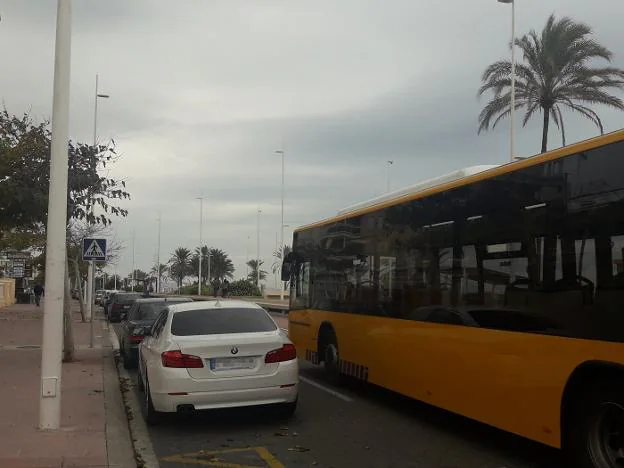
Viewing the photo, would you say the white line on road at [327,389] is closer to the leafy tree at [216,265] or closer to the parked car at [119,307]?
the parked car at [119,307]

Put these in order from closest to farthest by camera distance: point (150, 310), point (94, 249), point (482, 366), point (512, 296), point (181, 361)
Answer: point (512, 296)
point (482, 366)
point (181, 361)
point (150, 310)
point (94, 249)

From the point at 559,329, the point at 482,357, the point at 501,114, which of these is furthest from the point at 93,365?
the point at 501,114

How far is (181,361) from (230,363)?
58 centimetres

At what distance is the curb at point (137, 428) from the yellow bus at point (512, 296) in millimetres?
3251

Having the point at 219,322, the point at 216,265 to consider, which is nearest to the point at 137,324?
the point at 219,322

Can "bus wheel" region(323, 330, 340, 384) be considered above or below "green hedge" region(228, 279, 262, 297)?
above

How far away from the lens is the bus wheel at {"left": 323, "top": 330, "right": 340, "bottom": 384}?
11.0m

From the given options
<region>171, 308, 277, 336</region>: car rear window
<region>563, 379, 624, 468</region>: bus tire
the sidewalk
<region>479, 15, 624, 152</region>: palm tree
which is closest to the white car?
<region>171, 308, 277, 336</region>: car rear window

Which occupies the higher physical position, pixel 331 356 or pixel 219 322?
pixel 219 322

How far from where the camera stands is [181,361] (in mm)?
7664

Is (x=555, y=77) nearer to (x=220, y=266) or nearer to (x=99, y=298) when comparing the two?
(x=99, y=298)

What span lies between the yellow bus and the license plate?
2.01 meters

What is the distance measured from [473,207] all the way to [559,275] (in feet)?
5.24

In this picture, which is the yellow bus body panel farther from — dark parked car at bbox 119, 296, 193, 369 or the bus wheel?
dark parked car at bbox 119, 296, 193, 369
